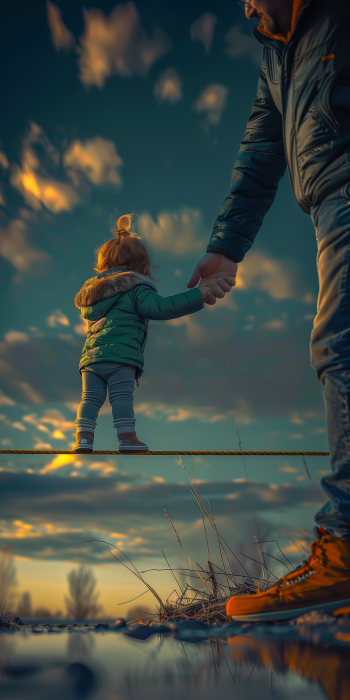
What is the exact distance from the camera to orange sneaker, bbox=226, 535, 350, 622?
836 mm

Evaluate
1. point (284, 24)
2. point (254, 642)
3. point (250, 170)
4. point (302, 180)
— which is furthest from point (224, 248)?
point (254, 642)

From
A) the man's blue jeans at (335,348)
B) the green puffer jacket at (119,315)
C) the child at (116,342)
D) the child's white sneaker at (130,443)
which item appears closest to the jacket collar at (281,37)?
the man's blue jeans at (335,348)

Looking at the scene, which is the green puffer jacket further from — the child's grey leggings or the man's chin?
the man's chin

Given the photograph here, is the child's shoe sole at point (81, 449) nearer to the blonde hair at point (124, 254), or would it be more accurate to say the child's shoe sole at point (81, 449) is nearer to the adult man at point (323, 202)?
the blonde hair at point (124, 254)

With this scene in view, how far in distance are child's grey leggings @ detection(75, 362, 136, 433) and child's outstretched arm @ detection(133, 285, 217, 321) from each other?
1.30 feet

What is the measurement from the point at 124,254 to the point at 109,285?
1.26 feet

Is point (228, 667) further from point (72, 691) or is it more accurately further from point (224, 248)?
point (224, 248)

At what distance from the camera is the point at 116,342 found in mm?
2785

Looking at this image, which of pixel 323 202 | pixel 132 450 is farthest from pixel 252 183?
pixel 132 450

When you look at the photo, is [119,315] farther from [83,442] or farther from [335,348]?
[335,348]

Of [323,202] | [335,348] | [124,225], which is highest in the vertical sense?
[124,225]

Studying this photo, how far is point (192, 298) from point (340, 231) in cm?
148

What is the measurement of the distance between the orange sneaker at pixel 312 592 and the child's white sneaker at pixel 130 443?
5.51 ft

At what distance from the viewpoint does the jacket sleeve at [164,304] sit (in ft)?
7.80
